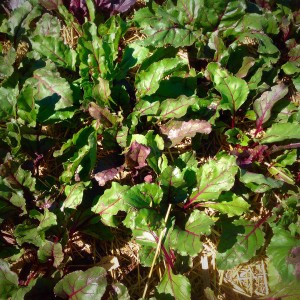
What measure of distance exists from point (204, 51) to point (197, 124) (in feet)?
1.43

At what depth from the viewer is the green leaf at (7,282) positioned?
1279 millimetres

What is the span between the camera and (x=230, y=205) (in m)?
1.48

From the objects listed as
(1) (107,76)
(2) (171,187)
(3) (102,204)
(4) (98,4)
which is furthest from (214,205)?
(4) (98,4)

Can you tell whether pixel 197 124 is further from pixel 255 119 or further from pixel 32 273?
pixel 32 273

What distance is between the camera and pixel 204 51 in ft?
5.86

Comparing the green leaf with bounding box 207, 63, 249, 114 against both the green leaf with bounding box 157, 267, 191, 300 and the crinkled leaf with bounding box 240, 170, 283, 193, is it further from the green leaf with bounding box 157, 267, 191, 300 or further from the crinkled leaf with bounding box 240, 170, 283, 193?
the green leaf with bounding box 157, 267, 191, 300

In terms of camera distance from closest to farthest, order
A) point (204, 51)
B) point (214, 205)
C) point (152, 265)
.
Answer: point (152, 265), point (214, 205), point (204, 51)

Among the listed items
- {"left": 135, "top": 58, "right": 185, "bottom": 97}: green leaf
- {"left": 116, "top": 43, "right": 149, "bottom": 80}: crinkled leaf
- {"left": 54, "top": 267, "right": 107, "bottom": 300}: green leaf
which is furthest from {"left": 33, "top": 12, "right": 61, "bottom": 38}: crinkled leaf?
{"left": 54, "top": 267, "right": 107, "bottom": 300}: green leaf

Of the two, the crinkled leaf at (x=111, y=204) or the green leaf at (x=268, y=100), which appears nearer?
the crinkled leaf at (x=111, y=204)

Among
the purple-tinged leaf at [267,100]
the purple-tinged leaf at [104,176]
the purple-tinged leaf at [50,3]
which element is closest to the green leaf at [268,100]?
the purple-tinged leaf at [267,100]

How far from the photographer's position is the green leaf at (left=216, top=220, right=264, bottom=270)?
1429mm

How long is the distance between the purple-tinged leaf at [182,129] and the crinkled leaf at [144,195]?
248mm

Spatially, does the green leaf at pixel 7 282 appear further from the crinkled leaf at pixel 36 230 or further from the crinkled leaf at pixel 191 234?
the crinkled leaf at pixel 191 234

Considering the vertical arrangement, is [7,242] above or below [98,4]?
below
